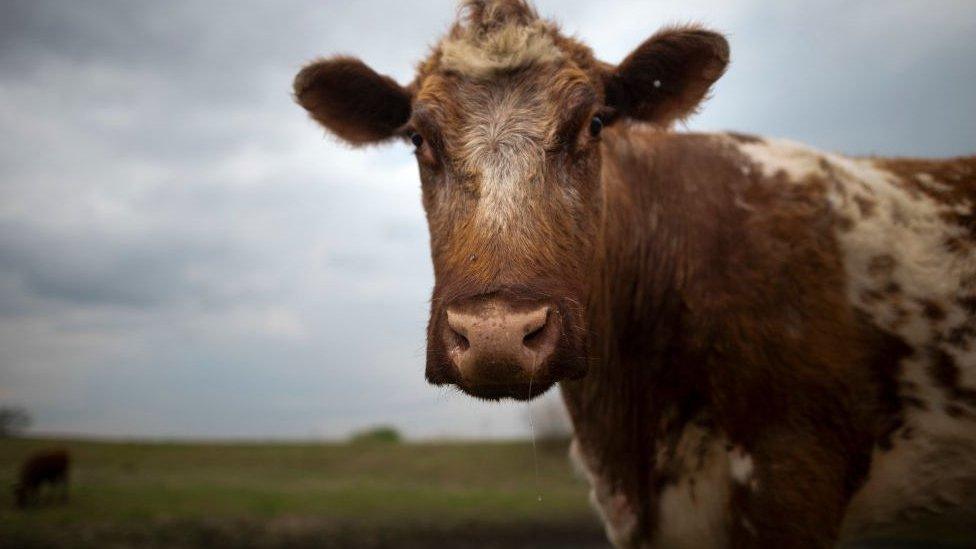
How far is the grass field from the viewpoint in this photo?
17.3 m

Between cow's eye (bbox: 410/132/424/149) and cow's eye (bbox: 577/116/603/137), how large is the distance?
98 centimetres

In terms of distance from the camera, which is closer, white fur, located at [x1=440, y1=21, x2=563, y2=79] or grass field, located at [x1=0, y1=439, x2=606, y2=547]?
white fur, located at [x1=440, y1=21, x2=563, y2=79]

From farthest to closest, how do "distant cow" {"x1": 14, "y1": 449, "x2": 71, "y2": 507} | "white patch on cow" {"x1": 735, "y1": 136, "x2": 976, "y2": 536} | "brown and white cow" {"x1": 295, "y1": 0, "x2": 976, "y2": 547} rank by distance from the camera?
"distant cow" {"x1": 14, "y1": 449, "x2": 71, "y2": 507} < "white patch on cow" {"x1": 735, "y1": 136, "x2": 976, "y2": 536} < "brown and white cow" {"x1": 295, "y1": 0, "x2": 976, "y2": 547}

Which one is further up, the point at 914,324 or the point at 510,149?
the point at 510,149

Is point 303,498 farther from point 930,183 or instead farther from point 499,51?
point 930,183

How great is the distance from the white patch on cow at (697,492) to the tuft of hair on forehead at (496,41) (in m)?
2.46

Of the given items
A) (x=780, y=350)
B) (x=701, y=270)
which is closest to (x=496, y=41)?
(x=701, y=270)

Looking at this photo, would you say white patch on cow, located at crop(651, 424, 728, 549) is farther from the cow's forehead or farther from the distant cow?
the distant cow

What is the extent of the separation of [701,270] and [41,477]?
25290 mm

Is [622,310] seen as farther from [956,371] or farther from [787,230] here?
[956,371]

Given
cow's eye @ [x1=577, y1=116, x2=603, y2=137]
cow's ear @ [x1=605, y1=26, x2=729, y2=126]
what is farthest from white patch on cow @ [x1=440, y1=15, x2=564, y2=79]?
cow's ear @ [x1=605, y1=26, x2=729, y2=126]

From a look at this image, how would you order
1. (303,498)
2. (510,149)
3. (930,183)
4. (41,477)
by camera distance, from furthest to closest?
(303,498) → (41,477) → (930,183) → (510,149)

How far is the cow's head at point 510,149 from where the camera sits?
108 inches

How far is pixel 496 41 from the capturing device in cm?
372
